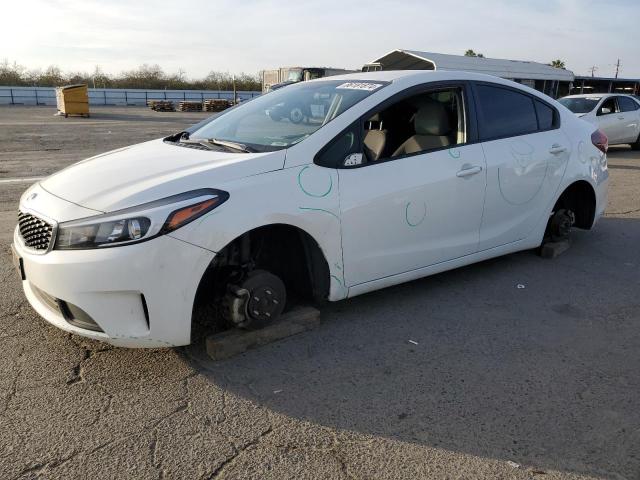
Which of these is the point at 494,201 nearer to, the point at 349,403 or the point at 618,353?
the point at 618,353

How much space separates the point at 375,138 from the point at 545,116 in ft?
5.68

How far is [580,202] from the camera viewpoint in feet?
17.6

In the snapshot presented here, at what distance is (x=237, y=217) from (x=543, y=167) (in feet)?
9.40

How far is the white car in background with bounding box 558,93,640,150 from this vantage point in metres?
13.7

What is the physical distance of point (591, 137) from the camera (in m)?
5.10

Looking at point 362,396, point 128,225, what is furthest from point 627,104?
point 128,225

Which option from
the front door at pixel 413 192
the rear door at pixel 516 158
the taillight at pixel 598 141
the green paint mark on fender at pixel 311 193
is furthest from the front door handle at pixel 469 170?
the taillight at pixel 598 141

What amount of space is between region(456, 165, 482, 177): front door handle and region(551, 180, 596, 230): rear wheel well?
1.46 meters

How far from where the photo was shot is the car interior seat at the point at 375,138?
3.80 meters

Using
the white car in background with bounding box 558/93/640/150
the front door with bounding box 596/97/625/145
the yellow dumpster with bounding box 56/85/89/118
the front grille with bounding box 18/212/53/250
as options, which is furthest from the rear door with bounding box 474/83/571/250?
the yellow dumpster with bounding box 56/85/89/118

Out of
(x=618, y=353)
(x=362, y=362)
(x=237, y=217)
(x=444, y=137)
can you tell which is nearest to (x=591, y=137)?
(x=444, y=137)

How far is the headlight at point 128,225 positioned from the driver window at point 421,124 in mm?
1661

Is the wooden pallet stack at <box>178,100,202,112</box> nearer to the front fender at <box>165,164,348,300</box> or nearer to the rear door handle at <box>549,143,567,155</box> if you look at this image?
the rear door handle at <box>549,143,567,155</box>

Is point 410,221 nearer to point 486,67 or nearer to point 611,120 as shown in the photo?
point 611,120
